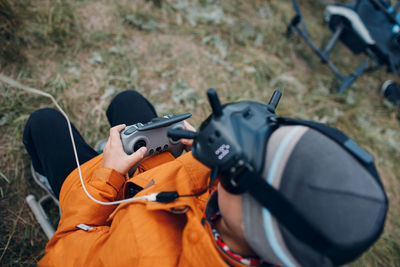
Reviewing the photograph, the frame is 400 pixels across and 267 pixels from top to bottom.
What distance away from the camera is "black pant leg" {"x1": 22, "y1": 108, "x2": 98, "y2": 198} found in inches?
63.9

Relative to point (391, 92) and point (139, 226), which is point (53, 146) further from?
point (391, 92)

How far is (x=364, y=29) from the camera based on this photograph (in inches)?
130

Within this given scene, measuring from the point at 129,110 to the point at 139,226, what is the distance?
3.12ft

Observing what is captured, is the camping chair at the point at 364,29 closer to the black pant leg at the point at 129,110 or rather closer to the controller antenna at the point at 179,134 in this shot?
the black pant leg at the point at 129,110

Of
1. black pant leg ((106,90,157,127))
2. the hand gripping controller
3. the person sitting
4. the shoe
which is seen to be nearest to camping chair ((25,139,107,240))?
the person sitting

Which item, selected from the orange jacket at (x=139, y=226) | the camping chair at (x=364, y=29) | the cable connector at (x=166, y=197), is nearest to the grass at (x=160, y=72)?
the camping chair at (x=364, y=29)

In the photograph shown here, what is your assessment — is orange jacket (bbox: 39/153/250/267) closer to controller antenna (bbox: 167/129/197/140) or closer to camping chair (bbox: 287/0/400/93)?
controller antenna (bbox: 167/129/197/140)

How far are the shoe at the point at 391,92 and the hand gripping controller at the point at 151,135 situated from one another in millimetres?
3832

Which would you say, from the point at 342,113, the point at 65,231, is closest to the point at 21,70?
the point at 65,231

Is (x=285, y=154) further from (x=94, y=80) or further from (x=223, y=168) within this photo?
(x=94, y=80)

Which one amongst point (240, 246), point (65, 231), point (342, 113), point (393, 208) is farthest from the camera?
point (342, 113)

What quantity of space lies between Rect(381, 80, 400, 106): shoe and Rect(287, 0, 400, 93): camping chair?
15.7 inches

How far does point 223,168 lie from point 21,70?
2.61 metres

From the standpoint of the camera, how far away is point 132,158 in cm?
139
